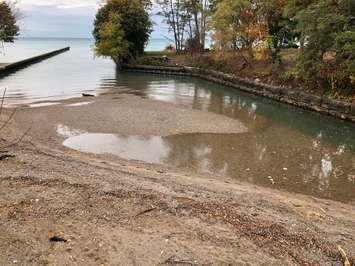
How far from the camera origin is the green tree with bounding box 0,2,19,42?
35.0 meters

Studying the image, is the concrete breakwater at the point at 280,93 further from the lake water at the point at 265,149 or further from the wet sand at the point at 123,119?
the wet sand at the point at 123,119

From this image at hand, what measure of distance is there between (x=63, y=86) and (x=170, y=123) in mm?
15135

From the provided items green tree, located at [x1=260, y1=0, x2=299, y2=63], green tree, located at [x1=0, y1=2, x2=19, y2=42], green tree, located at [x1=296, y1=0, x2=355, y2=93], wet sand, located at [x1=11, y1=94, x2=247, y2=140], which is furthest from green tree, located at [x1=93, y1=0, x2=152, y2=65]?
green tree, located at [x1=296, y1=0, x2=355, y2=93]

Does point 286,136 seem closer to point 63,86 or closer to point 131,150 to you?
point 131,150

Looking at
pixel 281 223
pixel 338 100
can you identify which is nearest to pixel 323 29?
pixel 338 100

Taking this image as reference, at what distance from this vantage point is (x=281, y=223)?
6.84 metres

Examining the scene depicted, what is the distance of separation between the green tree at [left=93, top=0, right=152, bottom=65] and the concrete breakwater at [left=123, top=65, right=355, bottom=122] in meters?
6.11

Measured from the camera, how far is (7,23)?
3609cm

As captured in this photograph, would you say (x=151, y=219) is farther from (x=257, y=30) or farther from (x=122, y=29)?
(x=122, y=29)

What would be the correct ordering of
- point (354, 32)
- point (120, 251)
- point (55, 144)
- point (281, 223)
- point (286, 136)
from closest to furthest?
point (120, 251) < point (281, 223) < point (55, 144) < point (286, 136) < point (354, 32)

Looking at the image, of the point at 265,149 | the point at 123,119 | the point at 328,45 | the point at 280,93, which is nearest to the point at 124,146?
the point at 123,119

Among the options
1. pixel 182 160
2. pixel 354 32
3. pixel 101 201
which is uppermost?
pixel 354 32

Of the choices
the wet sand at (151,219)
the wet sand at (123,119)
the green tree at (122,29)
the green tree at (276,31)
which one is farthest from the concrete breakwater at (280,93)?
the wet sand at (151,219)

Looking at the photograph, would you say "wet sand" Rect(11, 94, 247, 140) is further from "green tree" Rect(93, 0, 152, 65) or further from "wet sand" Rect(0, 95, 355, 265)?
"green tree" Rect(93, 0, 152, 65)
